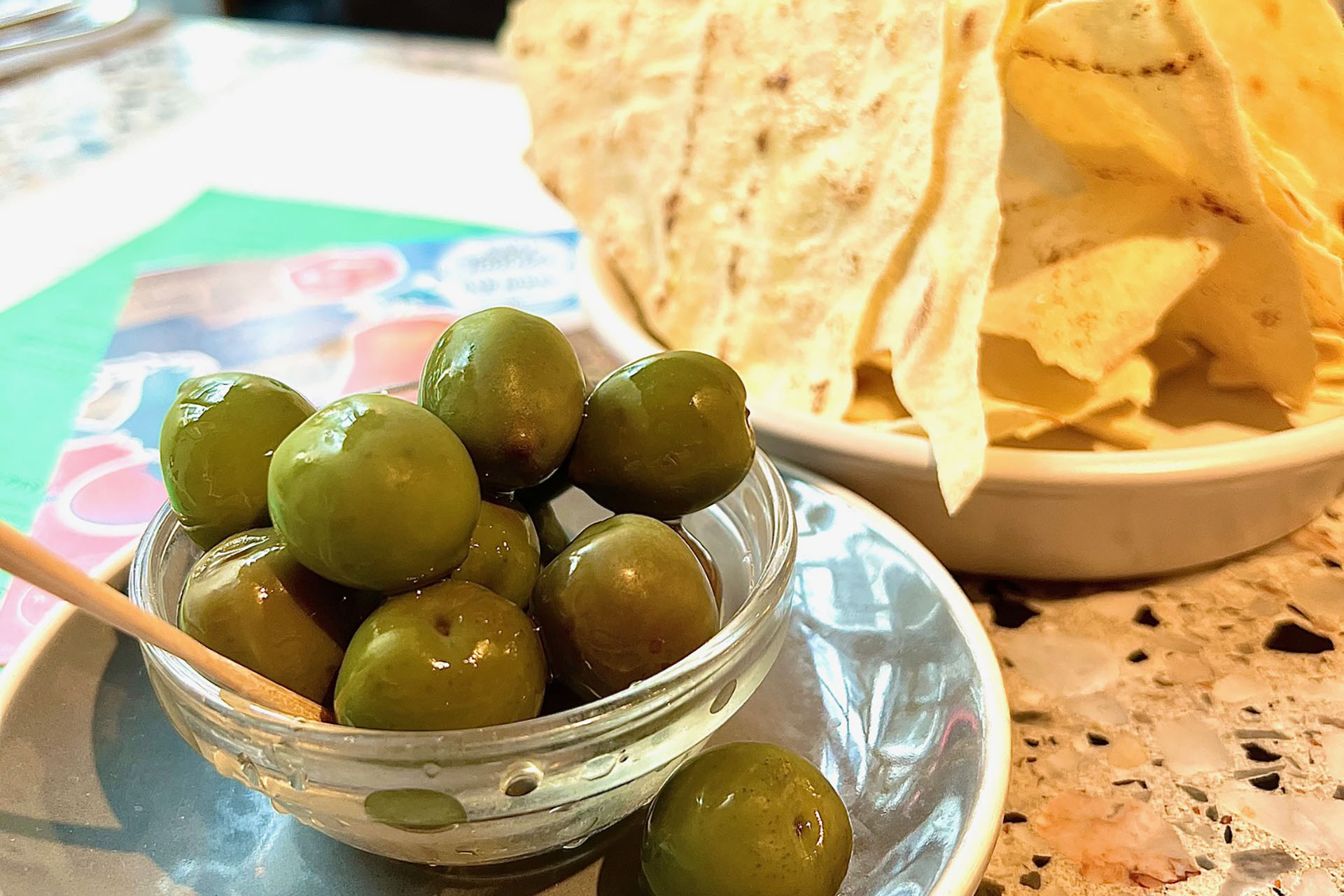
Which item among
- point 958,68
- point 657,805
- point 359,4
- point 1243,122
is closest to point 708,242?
point 958,68

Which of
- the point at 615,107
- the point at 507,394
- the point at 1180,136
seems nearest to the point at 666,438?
the point at 507,394

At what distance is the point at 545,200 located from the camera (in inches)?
57.7

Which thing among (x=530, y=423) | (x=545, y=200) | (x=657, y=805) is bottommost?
(x=545, y=200)

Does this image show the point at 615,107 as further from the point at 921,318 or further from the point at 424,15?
the point at 424,15

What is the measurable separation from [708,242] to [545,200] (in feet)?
2.13

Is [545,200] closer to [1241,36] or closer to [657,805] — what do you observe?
[1241,36]

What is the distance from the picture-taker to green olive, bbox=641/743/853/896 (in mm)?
436

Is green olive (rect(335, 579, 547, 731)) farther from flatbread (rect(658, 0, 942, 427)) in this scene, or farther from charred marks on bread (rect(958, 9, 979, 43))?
charred marks on bread (rect(958, 9, 979, 43))

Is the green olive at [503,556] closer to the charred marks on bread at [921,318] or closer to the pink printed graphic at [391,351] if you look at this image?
the charred marks on bread at [921,318]

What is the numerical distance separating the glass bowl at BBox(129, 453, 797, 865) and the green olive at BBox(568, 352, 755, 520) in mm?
58

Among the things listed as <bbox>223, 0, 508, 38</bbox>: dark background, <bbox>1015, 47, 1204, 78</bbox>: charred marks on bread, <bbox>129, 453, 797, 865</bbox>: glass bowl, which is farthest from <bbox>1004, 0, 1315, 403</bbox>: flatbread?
<bbox>223, 0, 508, 38</bbox>: dark background

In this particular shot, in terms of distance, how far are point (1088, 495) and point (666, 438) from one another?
0.29m

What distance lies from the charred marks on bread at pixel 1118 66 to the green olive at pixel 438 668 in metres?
0.49

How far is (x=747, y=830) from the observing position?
0.44 metres
